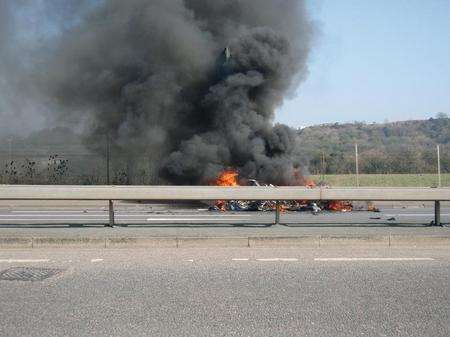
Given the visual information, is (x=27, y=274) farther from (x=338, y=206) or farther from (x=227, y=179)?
(x=227, y=179)

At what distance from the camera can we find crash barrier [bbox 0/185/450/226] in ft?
31.6

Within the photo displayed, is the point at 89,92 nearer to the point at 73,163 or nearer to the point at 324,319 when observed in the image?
the point at 73,163

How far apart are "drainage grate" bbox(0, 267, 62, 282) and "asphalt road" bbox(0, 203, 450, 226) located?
17.4 feet

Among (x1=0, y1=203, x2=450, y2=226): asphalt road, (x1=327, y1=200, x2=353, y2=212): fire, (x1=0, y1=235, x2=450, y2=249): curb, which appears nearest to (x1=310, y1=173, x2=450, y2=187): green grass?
(x1=0, y1=203, x2=450, y2=226): asphalt road

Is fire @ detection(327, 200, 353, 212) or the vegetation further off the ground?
the vegetation

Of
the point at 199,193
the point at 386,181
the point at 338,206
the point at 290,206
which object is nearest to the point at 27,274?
the point at 199,193

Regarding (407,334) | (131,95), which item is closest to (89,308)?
(407,334)

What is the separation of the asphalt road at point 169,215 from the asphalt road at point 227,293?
476 cm

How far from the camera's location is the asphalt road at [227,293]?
447 cm

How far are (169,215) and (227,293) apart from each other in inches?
352

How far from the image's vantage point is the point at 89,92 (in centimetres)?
3127

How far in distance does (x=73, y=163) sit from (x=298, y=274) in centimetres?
1871

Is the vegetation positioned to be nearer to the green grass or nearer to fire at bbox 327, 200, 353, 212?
the green grass

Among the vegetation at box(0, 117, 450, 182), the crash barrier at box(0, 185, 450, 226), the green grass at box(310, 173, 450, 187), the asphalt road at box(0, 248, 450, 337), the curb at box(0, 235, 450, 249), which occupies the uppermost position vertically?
the vegetation at box(0, 117, 450, 182)
